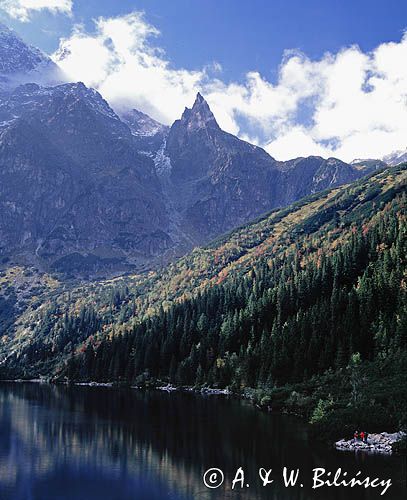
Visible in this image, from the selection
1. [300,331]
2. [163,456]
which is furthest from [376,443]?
[300,331]

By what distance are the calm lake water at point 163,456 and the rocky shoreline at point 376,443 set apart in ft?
9.09

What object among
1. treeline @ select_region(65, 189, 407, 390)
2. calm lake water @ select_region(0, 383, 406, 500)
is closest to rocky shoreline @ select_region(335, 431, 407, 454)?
calm lake water @ select_region(0, 383, 406, 500)

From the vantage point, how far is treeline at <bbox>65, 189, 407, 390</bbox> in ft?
364

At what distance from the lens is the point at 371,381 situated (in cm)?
8531

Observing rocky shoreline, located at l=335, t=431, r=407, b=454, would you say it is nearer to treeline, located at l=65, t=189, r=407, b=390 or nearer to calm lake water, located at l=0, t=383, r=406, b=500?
calm lake water, located at l=0, t=383, r=406, b=500

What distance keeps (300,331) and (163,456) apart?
6625cm

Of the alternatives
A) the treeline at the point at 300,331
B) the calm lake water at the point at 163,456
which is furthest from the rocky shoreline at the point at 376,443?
the treeline at the point at 300,331

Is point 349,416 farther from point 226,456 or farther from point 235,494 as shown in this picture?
point 235,494

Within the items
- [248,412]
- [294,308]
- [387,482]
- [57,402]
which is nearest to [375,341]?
[248,412]

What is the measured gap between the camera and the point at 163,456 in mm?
66812

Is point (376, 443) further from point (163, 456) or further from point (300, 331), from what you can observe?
point (300, 331)

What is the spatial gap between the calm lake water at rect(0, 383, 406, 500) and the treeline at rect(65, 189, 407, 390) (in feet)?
69.2

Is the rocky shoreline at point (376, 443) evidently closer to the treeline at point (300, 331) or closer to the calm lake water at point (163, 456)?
the calm lake water at point (163, 456)

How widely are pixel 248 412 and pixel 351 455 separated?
40.9 meters
